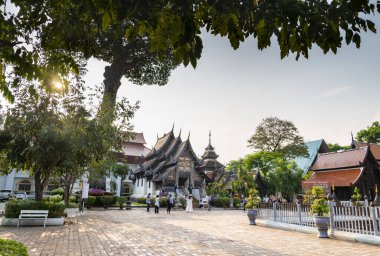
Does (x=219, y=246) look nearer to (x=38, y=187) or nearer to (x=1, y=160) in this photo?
(x=38, y=187)

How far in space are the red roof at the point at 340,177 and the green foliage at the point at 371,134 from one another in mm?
34583

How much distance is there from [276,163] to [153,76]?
2332 centimetres

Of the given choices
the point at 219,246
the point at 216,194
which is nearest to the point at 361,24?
the point at 219,246

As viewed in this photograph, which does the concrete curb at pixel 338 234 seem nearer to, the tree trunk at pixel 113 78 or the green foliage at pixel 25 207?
the green foliage at pixel 25 207

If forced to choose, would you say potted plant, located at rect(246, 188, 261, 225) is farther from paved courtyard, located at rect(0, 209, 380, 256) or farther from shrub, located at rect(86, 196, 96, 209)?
shrub, located at rect(86, 196, 96, 209)

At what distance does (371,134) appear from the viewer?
58.4m

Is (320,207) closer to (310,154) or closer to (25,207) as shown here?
(25,207)

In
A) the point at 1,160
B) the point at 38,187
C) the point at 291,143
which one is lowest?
the point at 38,187

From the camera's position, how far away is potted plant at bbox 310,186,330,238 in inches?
426

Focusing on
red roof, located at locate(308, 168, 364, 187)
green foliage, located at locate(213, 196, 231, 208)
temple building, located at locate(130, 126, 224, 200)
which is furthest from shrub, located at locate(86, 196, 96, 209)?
red roof, located at locate(308, 168, 364, 187)

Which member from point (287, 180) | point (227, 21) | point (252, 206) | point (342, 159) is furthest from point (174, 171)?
→ point (227, 21)

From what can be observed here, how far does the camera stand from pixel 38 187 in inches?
579

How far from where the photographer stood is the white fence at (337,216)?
9992 millimetres

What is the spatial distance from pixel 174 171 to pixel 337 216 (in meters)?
28.4
